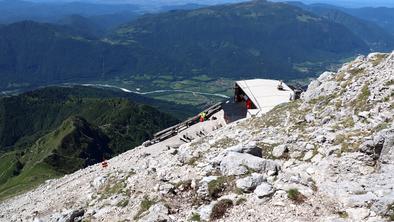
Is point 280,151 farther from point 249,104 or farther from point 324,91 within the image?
point 249,104

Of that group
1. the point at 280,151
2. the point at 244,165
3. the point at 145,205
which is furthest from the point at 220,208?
the point at 280,151

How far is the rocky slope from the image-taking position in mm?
19328

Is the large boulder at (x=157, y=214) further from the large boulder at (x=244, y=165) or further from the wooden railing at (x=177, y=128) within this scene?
the wooden railing at (x=177, y=128)

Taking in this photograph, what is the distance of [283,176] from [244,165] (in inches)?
98.4

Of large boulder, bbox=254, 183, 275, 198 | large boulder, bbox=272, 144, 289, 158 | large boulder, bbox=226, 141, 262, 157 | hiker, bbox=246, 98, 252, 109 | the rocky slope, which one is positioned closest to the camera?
the rocky slope

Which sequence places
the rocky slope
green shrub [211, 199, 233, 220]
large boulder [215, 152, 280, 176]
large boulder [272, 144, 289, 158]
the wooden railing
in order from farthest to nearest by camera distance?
the wooden railing → large boulder [272, 144, 289, 158] → large boulder [215, 152, 280, 176] → green shrub [211, 199, 233, 220] → the rocky slope

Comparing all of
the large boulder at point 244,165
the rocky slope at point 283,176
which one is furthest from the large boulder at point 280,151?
the large boulder at point 244,165

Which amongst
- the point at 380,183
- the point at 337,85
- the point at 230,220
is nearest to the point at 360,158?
the point at 380,183

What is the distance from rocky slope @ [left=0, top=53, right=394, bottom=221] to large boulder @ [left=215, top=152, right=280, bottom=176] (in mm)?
52

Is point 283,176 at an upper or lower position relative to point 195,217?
upper

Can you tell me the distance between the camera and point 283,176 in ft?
70.7

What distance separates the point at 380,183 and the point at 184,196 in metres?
9.61

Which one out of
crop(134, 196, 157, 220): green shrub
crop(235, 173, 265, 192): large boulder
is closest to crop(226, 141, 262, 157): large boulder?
crop(235, 173, 265, 192): large boulder

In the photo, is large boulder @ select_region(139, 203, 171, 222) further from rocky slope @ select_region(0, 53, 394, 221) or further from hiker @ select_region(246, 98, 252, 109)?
hiker @ select_region(246, 98, 252, 109)
